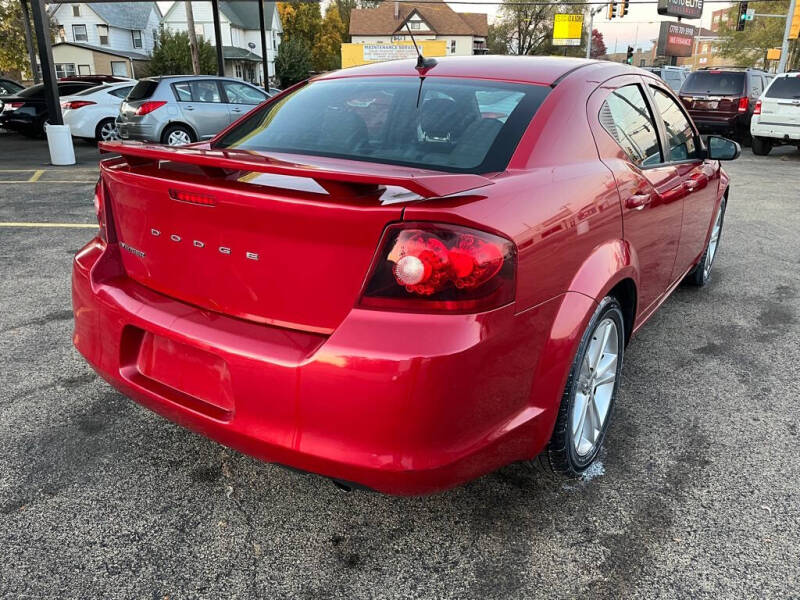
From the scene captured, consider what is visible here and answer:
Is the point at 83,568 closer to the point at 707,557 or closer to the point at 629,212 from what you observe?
the point at 707,557

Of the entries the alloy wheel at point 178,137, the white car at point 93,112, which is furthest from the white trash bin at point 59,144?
the white car at point 93,112

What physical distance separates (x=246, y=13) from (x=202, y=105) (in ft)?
206

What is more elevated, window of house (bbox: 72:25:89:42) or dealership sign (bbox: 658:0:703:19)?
dealership sign (bbox: 658:0:703:19)

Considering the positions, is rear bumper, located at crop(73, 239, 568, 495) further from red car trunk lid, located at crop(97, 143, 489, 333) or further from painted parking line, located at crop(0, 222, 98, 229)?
painted parking line, located at crop(0, 222, 98, 229)

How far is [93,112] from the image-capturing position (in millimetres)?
14344

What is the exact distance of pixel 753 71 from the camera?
1619 cm

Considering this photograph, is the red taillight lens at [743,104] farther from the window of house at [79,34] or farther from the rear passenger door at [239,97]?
the window of house at [79,34]

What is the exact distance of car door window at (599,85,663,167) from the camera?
282cm

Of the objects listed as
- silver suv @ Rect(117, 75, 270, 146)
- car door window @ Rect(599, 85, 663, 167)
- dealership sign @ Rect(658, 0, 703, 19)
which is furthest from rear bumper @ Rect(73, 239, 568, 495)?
dealership sign @ Rect(658, 0, 703, 19)

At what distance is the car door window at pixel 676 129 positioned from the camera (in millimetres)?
3520

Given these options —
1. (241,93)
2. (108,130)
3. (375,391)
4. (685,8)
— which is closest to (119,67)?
(108,130)

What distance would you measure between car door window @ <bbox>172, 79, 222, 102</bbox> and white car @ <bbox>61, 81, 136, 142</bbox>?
2849 millimetres

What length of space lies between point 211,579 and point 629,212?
2.03 metres

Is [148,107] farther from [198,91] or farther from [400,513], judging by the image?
[400,513]
